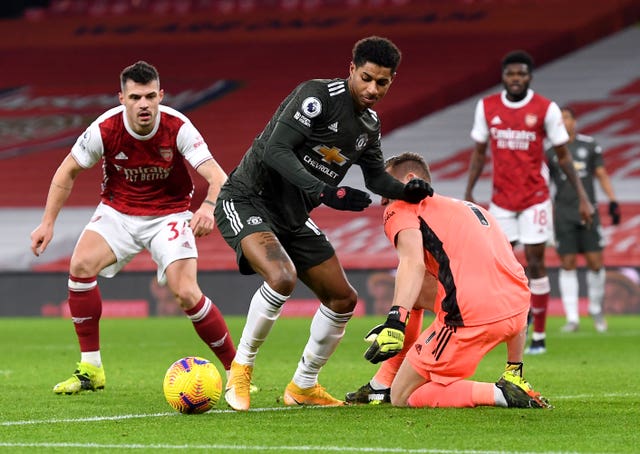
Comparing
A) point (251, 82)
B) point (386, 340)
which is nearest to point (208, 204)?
point (386, 340)

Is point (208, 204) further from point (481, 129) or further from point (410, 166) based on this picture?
point (481, 129)

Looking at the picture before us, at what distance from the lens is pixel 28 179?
73.3 ft

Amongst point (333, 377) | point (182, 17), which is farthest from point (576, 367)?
point (182, 17)

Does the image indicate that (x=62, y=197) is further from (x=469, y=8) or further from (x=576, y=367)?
(x=469, y=8)

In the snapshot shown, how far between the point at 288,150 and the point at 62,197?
1.85 meters

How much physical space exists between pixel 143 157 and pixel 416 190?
6.84 ft

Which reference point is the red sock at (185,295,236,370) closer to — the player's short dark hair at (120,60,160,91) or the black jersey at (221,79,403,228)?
the black jersey at (221,79,403,228)

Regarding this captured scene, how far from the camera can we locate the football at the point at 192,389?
6.16m

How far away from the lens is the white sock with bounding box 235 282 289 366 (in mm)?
6438

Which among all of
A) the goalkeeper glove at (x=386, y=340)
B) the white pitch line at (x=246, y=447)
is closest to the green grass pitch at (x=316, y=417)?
the white pitch line at (x=246, y=447)

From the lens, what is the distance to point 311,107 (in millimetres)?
6227

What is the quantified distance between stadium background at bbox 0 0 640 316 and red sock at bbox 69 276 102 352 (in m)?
9.21

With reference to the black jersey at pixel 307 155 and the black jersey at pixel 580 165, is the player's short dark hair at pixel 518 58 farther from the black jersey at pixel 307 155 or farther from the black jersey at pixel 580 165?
the black jersey at pixel 307 155

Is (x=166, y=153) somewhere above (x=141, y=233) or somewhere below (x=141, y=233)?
above
